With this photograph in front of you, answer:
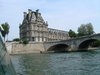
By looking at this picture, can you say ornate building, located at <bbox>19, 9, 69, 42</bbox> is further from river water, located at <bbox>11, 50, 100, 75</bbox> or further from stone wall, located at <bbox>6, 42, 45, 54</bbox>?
river water, located at <bbox>11, 50, 100, 75</bbox>

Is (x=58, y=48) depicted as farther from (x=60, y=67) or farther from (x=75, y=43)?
(x=60, y=67)

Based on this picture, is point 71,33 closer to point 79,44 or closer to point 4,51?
point 79,44

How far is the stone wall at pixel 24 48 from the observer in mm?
72812

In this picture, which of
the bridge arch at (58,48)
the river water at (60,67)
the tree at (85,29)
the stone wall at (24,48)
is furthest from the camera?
the tree at (85,29)

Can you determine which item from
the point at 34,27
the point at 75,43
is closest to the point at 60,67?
the point at 75,43

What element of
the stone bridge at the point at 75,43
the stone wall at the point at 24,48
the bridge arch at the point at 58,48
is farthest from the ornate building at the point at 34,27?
the stone wall at the point at 24,48

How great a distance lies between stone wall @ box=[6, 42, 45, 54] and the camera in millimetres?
72812

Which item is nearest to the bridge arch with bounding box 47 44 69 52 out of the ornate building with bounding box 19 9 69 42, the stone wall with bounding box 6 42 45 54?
the stone wall with bounding box 6 42 45 54

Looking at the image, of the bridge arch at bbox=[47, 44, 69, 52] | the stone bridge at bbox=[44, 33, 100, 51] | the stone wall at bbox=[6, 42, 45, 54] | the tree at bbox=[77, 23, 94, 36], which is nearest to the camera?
the stone bridge at bbox=[44, 33, 100, 51]

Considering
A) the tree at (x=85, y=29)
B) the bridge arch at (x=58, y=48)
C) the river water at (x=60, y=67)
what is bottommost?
the river water at (x=60, y=67)

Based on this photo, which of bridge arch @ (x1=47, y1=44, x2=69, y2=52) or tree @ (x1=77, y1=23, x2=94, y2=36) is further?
tree @ (x1=77, y1=23, x2=94, y2=36)

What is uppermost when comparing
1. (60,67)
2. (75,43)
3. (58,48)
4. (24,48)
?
(75,43)

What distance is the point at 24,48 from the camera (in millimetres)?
77062

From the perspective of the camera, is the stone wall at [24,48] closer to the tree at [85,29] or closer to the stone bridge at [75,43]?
the stone bridge at [75,43]
